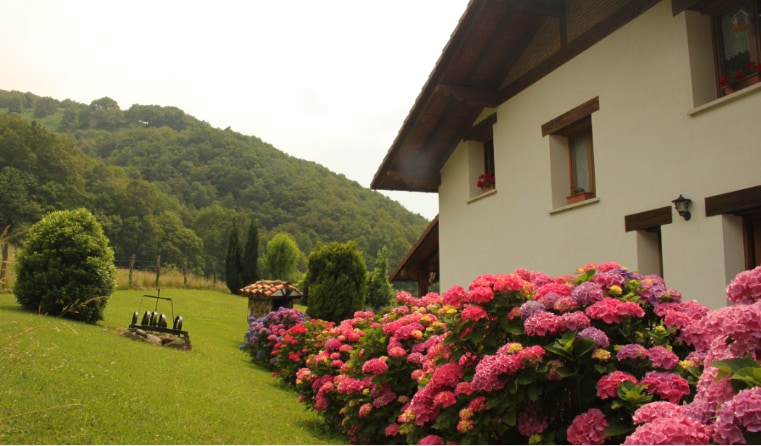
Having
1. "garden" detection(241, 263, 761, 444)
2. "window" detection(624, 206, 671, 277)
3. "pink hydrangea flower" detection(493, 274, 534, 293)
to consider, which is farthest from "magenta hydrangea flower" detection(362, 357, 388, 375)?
"window" detection(624, 206, 671, 277)

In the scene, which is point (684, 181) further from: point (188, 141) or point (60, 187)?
point (188, 141)

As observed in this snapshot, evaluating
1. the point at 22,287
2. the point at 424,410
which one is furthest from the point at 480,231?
the point at 22,287

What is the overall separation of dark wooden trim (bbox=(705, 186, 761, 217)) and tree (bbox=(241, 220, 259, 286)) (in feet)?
117

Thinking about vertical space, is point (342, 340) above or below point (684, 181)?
below

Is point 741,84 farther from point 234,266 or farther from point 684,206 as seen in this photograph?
point 234,266

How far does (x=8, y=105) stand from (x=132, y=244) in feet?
139

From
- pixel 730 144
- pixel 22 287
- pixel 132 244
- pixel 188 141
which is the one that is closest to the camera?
pixel 730 144

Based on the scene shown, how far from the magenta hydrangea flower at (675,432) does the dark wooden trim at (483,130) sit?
8283 mm

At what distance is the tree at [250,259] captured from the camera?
127ft

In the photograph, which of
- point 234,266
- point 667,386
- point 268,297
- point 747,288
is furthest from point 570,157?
point 234,266

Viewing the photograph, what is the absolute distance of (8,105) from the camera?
251 ft

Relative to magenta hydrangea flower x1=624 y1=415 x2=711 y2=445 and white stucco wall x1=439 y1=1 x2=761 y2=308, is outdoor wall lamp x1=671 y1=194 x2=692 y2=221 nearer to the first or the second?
white stucco wall x1=439 y1=1 x2=761 y2=308

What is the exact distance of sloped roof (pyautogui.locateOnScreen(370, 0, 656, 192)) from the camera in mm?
7637

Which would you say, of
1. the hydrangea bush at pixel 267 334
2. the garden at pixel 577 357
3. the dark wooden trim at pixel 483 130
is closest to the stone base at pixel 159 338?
the hydrangea bush at pixel 267 334
